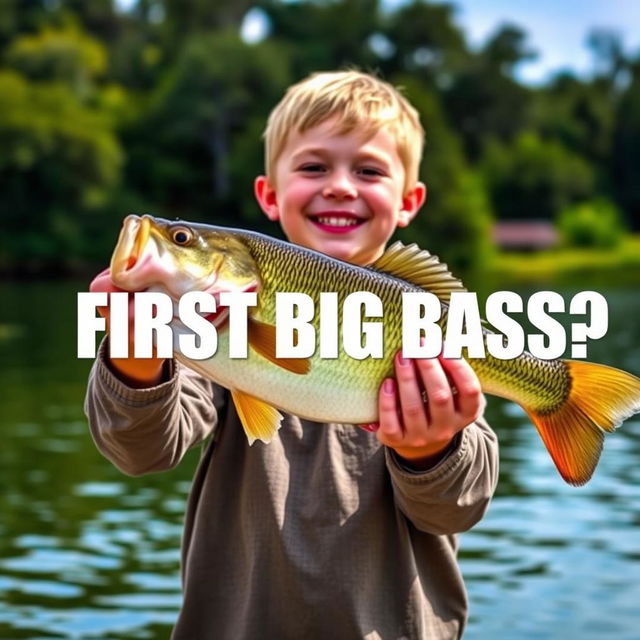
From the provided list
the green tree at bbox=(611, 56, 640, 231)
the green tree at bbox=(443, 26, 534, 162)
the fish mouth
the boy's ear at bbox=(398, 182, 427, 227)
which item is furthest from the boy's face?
the green tree at bbox=(611, 56, 640, 231)

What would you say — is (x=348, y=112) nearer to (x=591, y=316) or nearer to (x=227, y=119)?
(x=591, y=316)

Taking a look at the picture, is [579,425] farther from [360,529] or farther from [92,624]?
[92,624]

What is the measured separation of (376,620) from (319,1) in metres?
85.1

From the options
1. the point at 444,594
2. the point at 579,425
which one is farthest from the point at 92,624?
the point at 579,425

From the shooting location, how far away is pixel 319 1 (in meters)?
85.9

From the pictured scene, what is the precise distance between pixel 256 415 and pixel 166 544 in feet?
21.2

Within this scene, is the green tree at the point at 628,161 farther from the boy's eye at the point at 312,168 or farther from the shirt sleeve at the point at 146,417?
the shirt sleeve at the point at 146,417

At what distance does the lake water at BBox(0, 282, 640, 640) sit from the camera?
7371 millimetres

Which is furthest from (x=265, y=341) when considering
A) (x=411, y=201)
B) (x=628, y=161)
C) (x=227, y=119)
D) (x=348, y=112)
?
(x=628, y=161)

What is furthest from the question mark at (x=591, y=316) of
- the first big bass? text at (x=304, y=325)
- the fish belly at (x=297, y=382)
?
the fish belly at (x=297, y=382)

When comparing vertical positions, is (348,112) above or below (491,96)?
below

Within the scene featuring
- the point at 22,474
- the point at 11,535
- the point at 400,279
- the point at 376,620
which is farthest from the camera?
the point at 22,474

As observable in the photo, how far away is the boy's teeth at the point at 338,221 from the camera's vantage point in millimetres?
3809

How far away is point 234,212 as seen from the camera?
72.4 m
